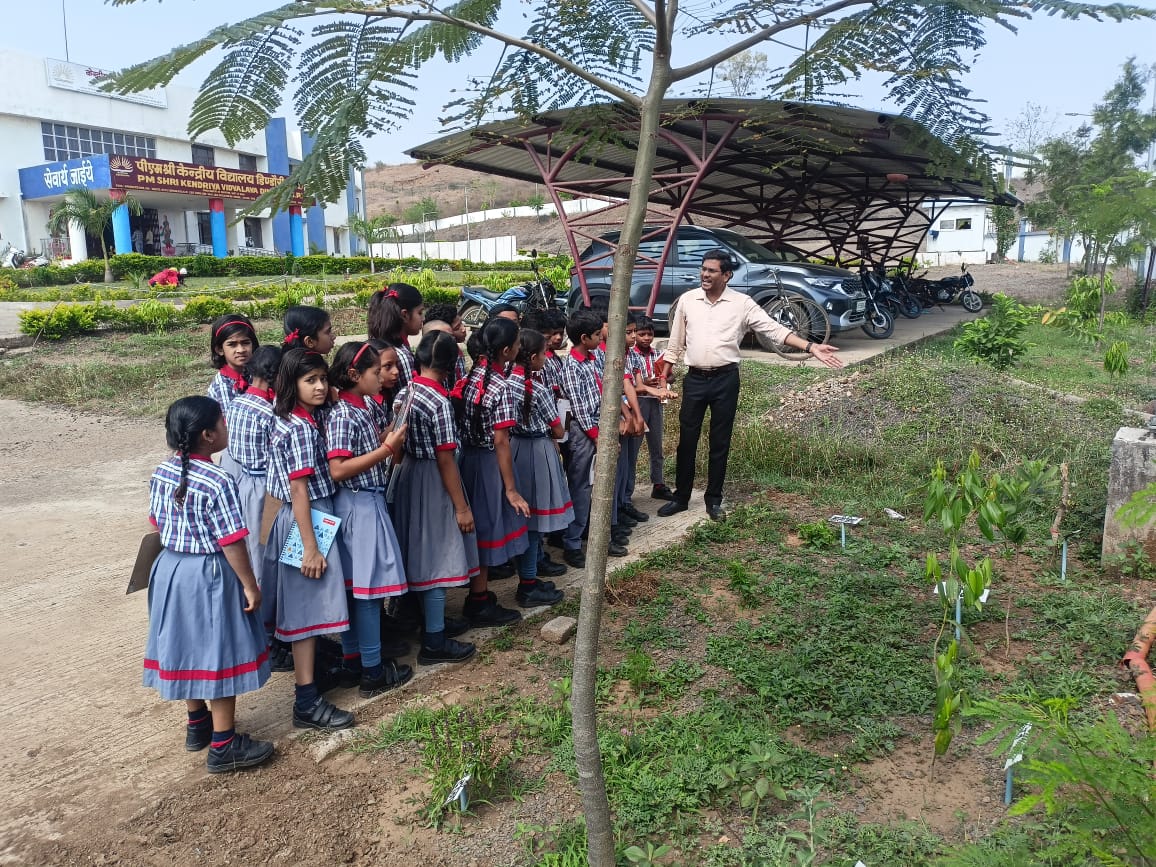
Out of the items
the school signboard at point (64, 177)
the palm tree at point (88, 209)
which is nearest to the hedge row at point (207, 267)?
the palm tree at point (88, 209)

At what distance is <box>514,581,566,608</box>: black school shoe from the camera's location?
4.04 meters

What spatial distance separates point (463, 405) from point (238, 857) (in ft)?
6.56

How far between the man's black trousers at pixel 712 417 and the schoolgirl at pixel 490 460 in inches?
61.9

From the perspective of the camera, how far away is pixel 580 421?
4.57m

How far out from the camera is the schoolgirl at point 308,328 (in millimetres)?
3506

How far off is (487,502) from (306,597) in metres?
1.01

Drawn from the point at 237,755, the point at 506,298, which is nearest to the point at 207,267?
the point at 506,298

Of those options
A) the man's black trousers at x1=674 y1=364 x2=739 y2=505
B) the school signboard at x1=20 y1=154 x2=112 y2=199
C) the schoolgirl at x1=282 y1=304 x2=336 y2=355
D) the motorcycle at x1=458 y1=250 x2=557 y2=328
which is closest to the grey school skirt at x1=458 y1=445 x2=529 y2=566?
the schoolgirl at x1=282 y1=304 x2=336 y2=355

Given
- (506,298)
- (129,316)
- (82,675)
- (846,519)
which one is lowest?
(82,675)

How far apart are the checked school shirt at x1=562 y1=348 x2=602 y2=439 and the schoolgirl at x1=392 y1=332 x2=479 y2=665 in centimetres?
122

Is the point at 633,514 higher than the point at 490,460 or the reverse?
the reverse

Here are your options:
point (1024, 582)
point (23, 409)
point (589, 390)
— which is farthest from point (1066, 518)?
point (23, 409)

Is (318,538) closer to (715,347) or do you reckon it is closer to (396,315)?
(396,315)

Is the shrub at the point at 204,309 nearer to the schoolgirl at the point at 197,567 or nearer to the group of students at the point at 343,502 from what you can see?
the group of students at the point at 343,502
